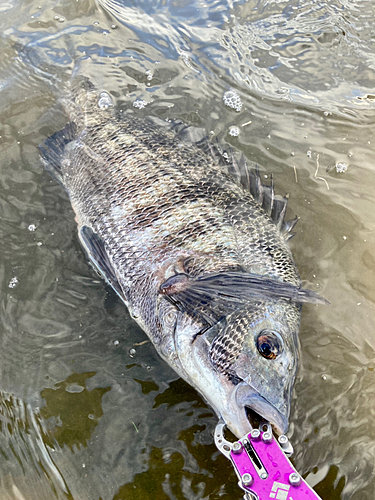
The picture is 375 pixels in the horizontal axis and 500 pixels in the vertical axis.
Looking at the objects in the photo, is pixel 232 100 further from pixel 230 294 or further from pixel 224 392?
pixel 224 392

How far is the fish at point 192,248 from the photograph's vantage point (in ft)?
8.64

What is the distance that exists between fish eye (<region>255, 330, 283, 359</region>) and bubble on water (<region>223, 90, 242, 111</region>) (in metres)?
2.96

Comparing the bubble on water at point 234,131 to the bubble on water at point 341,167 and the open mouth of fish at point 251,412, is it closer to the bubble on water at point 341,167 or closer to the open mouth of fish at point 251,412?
the bubble on water at point 341,167

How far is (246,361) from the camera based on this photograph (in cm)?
259

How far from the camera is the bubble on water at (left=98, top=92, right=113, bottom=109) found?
4105mm

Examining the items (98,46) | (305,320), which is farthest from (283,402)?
(98,46)

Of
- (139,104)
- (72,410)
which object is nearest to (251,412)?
(72,410)

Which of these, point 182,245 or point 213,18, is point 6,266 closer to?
point 182,245

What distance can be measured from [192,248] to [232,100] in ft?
7.86

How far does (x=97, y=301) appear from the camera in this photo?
11.9ft

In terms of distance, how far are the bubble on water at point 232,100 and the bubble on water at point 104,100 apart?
1363 millimetres

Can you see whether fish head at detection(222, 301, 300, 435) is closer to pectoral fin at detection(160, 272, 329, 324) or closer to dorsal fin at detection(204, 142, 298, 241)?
pectoral fin at detection(160, 272, 329, 324)

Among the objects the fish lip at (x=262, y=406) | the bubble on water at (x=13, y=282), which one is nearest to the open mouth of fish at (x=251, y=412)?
the fish lip at (x=262, y=406)

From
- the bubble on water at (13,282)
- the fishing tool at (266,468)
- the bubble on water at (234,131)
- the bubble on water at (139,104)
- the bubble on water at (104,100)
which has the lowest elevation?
the fishing tool at (266,468)
